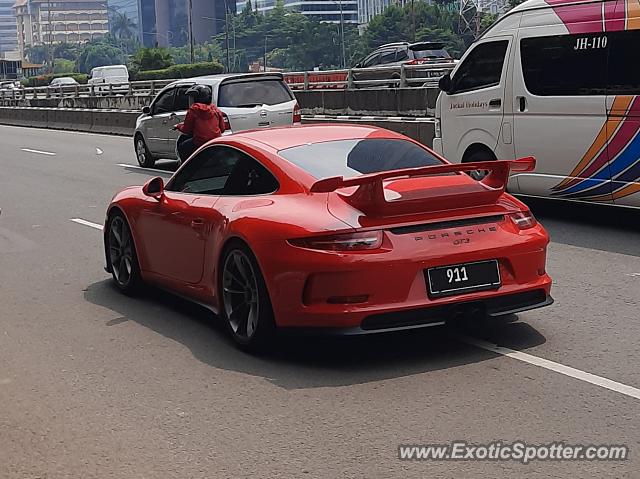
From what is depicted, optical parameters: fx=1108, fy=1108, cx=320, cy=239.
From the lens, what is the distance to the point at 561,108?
11406 mm

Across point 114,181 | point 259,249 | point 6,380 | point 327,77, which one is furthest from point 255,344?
point 327,77

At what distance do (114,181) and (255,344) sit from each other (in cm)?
1204

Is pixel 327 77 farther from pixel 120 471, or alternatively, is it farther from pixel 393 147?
pixel 120 471

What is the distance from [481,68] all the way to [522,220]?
611 cm

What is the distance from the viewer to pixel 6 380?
656cm

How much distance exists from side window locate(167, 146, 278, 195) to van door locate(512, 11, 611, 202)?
4.69 metres

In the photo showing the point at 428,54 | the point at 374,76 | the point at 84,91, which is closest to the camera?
the point at 374,76

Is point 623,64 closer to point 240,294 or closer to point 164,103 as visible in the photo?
point 240,294

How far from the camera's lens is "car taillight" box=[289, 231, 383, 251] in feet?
20.3

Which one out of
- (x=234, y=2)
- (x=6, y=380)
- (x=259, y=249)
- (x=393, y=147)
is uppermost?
(x=234, y=2)

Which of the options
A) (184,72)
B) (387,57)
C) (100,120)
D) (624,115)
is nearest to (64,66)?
(184,72)

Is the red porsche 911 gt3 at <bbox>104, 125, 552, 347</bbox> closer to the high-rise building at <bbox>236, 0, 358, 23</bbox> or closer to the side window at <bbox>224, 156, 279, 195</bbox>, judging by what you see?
the side window at <bbox>224, 156, 279, 195</bbox>

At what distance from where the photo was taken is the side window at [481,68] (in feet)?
40.4

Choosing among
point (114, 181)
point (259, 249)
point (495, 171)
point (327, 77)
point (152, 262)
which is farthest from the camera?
point (327, 77)
